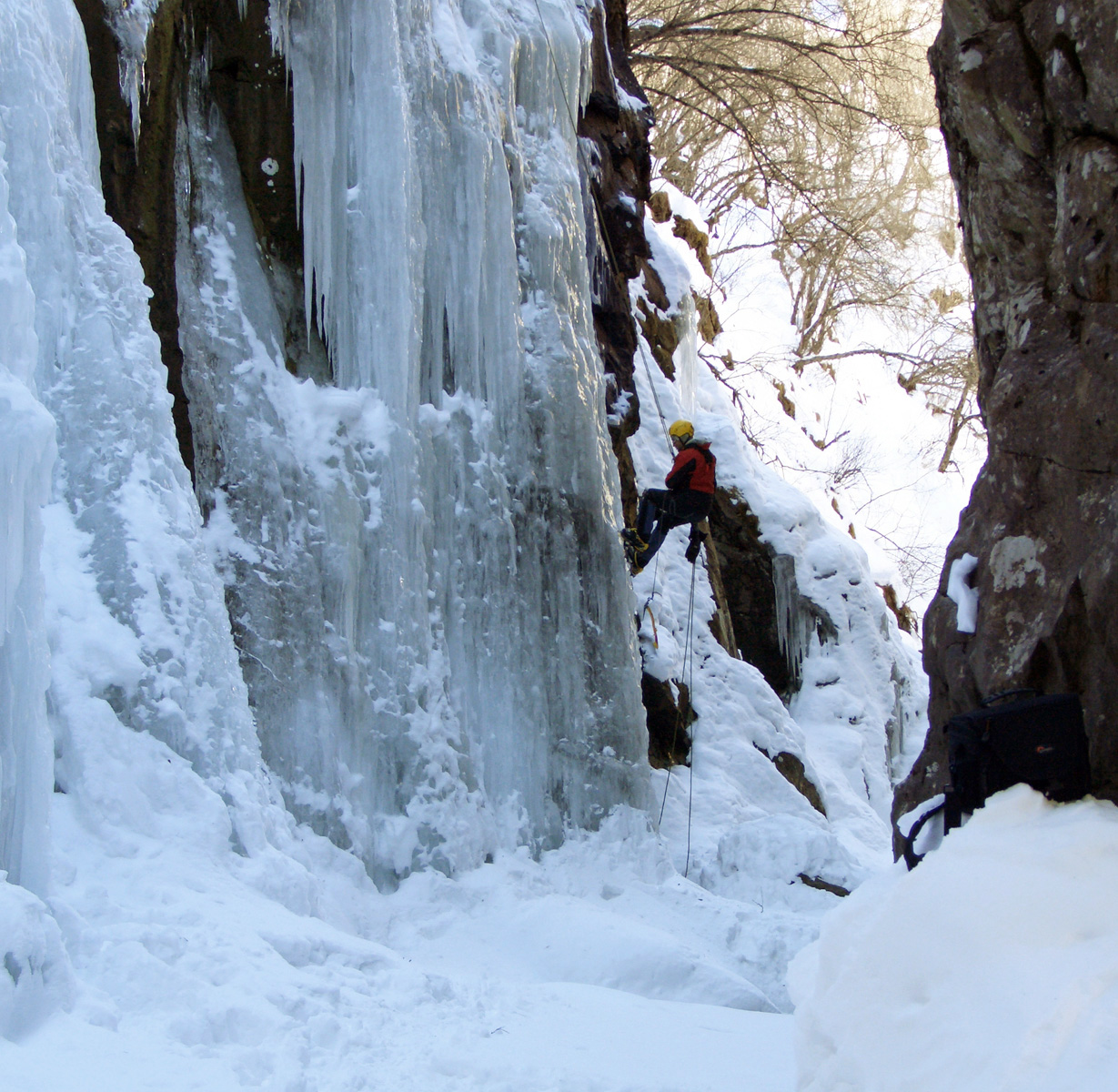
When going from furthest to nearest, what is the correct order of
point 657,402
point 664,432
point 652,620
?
point 657,402 < point 664,432 < point 652,620

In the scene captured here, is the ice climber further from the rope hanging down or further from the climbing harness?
the climbing harness

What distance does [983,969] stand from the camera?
7.85 feet

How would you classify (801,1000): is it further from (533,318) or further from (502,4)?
(502,4)

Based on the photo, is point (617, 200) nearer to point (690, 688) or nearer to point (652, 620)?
point (652, 620)

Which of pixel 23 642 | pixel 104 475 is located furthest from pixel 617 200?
pixel 23 642

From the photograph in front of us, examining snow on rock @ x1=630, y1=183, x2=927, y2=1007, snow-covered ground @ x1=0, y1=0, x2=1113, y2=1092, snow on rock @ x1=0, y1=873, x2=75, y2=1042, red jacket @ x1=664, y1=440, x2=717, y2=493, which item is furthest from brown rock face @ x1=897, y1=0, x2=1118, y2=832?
snow on rock @ x1=0, y1=873, x2=75, y2=1042

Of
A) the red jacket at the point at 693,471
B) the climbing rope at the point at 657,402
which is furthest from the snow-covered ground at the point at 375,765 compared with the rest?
the climbing rope at the point at 657,402

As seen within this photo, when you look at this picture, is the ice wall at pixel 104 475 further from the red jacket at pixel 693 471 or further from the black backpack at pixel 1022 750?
the red jacket at pixel 693 471

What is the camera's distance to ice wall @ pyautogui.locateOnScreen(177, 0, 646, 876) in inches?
209

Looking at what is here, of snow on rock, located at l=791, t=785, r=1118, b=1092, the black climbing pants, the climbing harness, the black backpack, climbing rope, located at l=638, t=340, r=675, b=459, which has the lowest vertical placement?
snow on rock, located at l=791, t=785, r=1118, b=1092

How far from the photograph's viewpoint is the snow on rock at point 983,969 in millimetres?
2168

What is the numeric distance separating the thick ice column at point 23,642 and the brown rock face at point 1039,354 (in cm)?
309

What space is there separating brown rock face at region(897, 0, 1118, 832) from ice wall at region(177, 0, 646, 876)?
2268 millimetres

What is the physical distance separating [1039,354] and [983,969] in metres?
2.66
